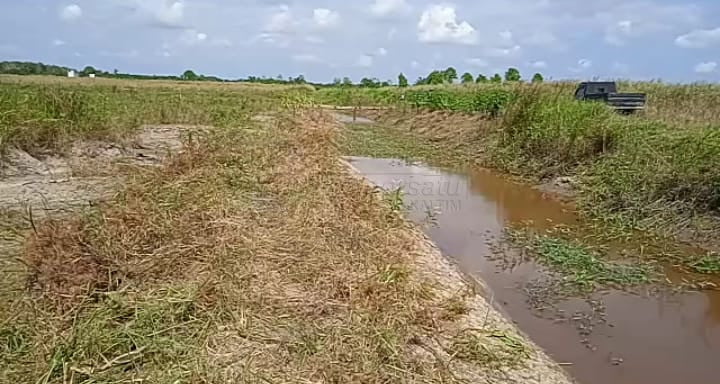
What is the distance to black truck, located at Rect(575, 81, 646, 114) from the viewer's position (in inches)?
543

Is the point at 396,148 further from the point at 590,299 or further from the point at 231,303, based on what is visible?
the point at 231,303

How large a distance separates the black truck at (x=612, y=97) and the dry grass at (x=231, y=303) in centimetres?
915

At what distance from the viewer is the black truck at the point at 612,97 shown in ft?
45.3

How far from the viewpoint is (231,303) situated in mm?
4289

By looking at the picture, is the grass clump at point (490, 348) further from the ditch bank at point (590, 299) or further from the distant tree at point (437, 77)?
the distant tree at point (437, 77)

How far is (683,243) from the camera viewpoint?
7598 mm

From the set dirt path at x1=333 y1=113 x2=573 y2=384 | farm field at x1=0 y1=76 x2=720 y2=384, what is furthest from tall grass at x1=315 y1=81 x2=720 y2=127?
dirt path at x1=333 y1=113 x2=573 y2=384

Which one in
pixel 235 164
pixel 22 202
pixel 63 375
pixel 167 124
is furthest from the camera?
pixel 167 124

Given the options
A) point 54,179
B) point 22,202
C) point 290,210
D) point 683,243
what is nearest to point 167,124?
point 54,179

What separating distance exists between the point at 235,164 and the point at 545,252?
4603 millimetres

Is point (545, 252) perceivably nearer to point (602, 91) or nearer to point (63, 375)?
point (63, 375)

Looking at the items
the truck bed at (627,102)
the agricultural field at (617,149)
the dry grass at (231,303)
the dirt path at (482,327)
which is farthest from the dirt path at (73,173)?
the truck bed at (627,102)

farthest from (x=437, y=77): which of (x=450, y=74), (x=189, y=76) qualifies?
(x=189, y=76)

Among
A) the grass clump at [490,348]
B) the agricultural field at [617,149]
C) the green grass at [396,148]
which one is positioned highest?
the agricultural field at [617,149]
